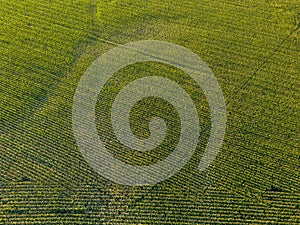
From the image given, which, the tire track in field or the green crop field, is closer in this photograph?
the green crop field

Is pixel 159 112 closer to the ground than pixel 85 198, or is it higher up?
higher up

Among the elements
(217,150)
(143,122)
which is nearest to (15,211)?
(143,122)

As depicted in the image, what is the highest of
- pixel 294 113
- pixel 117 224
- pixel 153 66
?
pixel 153 66

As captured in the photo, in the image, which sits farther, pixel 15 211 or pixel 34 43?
pixel 34 43

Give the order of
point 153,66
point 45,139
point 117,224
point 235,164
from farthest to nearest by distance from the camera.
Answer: point 153,66
point 45,139
point 235,164
point 117,224

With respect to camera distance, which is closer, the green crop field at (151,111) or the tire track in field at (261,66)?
the green crop field at (151,111)

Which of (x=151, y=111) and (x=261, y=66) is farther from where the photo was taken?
(x=261, y=66)

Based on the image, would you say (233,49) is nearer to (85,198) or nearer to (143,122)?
(143,122)

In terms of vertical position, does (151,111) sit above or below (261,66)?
below
